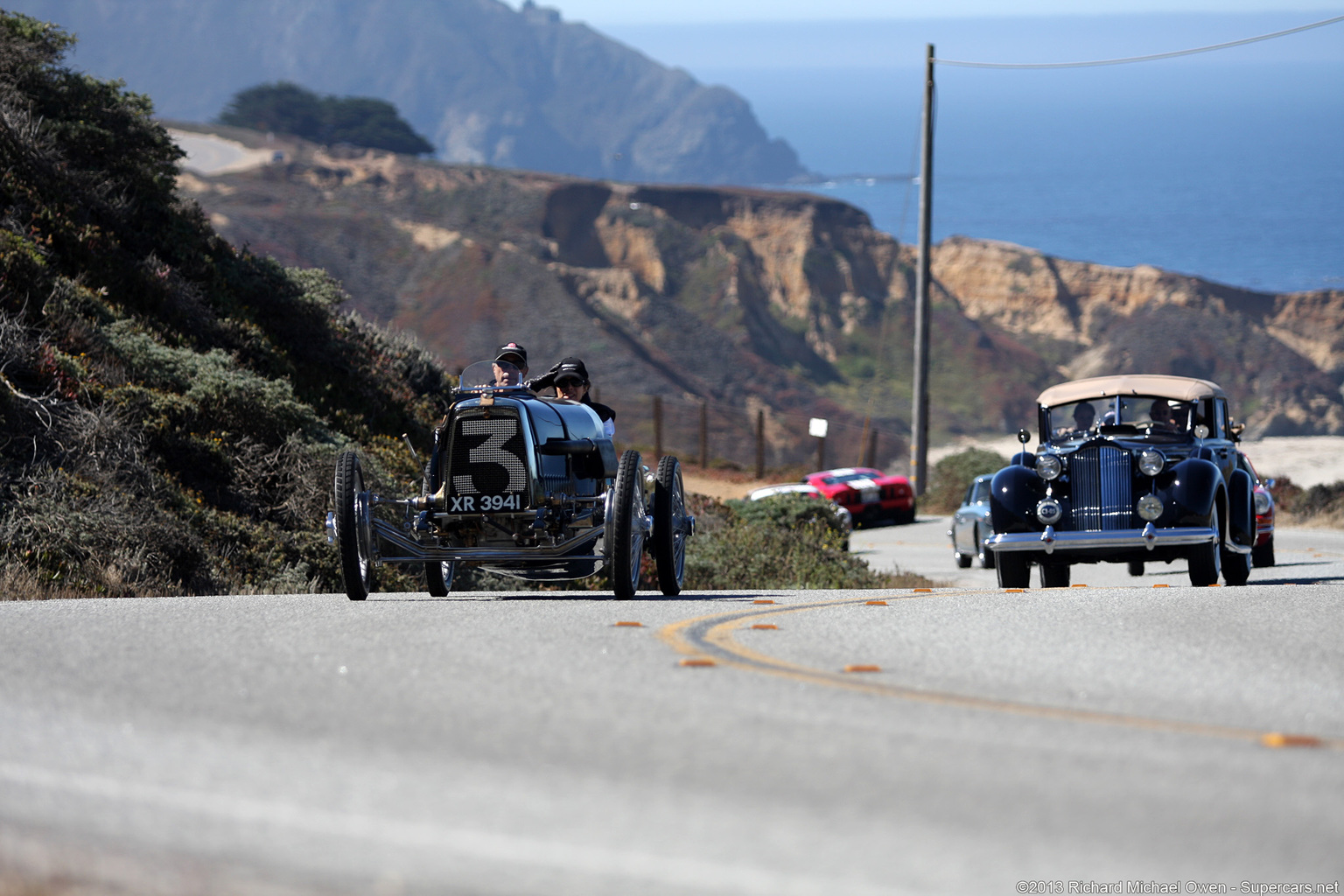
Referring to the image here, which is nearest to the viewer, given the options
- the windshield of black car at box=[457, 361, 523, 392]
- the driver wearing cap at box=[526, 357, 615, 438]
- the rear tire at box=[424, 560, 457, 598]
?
the windshield of black car at box=[457, 361, 523, 392]

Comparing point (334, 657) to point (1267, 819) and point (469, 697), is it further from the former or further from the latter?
point (1267, 819)

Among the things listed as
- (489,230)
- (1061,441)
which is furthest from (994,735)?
(489,230)

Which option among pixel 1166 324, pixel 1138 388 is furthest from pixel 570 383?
pixel 1166 324

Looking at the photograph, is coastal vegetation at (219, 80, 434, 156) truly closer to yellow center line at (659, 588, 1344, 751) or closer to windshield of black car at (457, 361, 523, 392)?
windshield of black car at (457, 361, 523, 392)

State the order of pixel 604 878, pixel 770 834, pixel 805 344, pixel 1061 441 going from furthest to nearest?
pixel 805 344
pixel 1061 441
pixel 770 834
pixel 604 878

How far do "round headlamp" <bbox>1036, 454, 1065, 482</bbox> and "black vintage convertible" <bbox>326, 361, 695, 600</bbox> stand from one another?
4.57m

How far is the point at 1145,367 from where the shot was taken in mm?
90750

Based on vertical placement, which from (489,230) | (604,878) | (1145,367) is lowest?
(604,878)

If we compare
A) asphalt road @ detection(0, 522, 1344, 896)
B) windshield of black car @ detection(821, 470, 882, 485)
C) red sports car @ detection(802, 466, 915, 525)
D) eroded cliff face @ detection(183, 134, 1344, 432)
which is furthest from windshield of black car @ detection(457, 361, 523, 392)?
eroded cliff face @ detection(183, 134, 1344, 432)

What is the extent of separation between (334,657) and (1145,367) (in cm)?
8870

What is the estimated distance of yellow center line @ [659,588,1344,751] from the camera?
5852mm

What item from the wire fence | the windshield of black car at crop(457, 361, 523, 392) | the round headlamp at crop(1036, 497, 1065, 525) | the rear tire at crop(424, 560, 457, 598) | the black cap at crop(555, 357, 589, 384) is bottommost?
the rear tire at crop(424, 560, 457, 598)

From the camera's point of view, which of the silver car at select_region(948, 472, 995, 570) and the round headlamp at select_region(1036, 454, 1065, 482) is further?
the silver car at select_region(948, 472, 995, 570)

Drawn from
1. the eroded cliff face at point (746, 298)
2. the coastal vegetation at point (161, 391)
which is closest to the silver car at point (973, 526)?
the coastal vegetation at point (161, 391)
